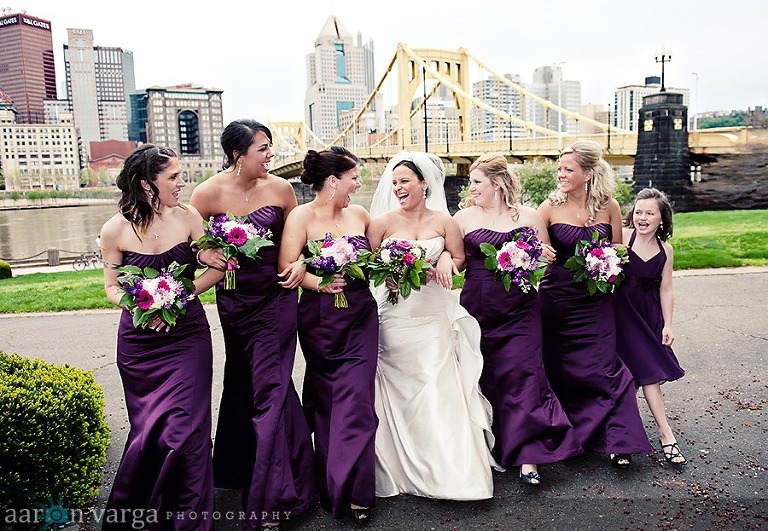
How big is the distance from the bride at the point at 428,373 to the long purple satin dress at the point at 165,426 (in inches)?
42.4

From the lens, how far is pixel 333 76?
112 m

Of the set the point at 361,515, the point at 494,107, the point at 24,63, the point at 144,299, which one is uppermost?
the point at 24,63

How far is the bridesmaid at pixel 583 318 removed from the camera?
14.1ft

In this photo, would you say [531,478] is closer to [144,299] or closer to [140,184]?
[144,299]

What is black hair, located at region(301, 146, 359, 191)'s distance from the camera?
3973 mm

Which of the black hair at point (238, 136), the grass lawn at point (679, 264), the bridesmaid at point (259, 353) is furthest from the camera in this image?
the grass lawn at point (679, 264)

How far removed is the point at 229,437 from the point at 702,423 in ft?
10.5

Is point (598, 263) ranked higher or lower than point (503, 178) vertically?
lower

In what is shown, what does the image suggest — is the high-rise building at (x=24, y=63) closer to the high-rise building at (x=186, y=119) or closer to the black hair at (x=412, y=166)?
the high-rise building at (x=186, y=119)

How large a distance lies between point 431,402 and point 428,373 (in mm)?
167

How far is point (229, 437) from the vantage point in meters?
4.08

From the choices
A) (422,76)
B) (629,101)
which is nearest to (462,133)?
(422,76)

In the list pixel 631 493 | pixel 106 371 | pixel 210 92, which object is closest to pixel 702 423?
pixel 631 493

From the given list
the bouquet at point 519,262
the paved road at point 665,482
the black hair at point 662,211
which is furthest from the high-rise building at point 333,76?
the bouquet at point 519,262
